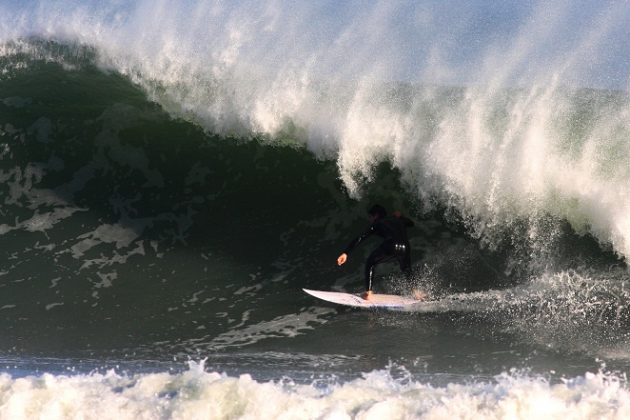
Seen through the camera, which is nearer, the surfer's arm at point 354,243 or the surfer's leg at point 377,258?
the surfer's arm at point 354,243

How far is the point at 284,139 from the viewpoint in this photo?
36.1 feet

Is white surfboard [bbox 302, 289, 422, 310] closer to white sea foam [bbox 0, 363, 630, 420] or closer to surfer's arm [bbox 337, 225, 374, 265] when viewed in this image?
surfer's arm [bbox 337, 225, 374, 265]

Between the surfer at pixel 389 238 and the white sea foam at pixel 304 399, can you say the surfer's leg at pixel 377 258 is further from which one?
the white sea foam at pixel 304 399

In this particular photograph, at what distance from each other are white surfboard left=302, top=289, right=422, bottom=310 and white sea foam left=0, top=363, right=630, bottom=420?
6.57ft

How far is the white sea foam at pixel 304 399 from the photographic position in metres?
4.66

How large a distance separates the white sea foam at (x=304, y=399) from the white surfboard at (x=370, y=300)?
200cm

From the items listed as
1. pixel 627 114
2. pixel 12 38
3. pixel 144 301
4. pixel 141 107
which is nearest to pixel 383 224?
pixel 144 301

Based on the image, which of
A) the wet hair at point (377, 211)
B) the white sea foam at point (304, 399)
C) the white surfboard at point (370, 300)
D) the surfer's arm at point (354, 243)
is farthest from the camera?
the wet hair at point (377, 211)

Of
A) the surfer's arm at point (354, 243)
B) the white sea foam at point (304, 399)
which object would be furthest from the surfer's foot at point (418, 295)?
the white sea foam at point (304, 399)

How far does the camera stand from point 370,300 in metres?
7.58

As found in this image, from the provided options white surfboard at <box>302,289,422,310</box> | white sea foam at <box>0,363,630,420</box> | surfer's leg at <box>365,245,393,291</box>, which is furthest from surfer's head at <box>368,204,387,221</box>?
white sea foam at <box>0,363,630,420</box>

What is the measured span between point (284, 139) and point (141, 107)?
9.46 feet

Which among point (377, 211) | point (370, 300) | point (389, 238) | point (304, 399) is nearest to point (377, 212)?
point (377, 211)

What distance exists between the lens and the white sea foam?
15.3ft
